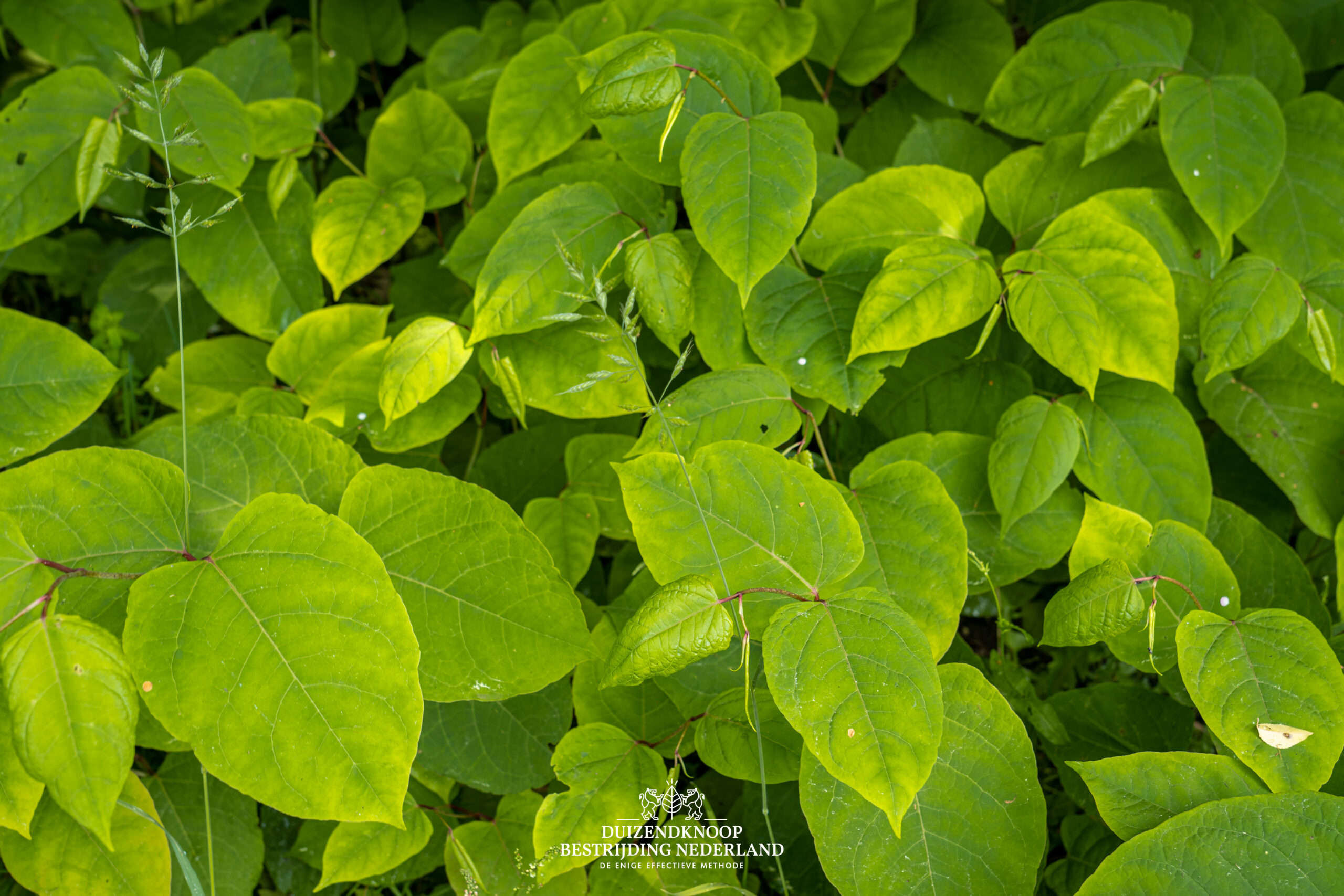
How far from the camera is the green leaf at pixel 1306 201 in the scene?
63.8 inches

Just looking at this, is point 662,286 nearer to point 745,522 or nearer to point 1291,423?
point 745,522

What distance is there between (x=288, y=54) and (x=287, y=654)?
170cm

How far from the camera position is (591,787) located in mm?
1312

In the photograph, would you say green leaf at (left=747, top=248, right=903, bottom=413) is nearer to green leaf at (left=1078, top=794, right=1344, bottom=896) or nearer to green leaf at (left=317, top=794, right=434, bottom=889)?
green leaf at (left=1078, top=794, right=1344, bottom=896)

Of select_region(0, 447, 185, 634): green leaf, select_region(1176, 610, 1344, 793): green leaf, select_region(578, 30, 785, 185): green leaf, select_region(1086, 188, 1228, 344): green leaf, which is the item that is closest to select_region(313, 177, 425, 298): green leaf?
select_region(578, 30, 785, 185): green leaf

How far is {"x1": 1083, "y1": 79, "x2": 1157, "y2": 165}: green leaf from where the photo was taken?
1.63 m

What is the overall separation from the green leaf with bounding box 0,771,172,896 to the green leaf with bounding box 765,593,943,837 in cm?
104

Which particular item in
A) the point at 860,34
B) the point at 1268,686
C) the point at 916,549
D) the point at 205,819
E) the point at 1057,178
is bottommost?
the point at 205,819

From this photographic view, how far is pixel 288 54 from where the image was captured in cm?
217

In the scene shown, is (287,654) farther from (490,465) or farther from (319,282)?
(319,282)

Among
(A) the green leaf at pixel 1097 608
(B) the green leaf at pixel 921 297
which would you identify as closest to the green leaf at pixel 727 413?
(B) the green leaf at pixel 921 297

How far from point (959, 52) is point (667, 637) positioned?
5.69ft

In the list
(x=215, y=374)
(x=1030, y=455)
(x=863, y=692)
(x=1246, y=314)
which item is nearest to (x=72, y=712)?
(x=863, y=692)

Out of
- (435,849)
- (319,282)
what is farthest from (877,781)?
(319,282)
